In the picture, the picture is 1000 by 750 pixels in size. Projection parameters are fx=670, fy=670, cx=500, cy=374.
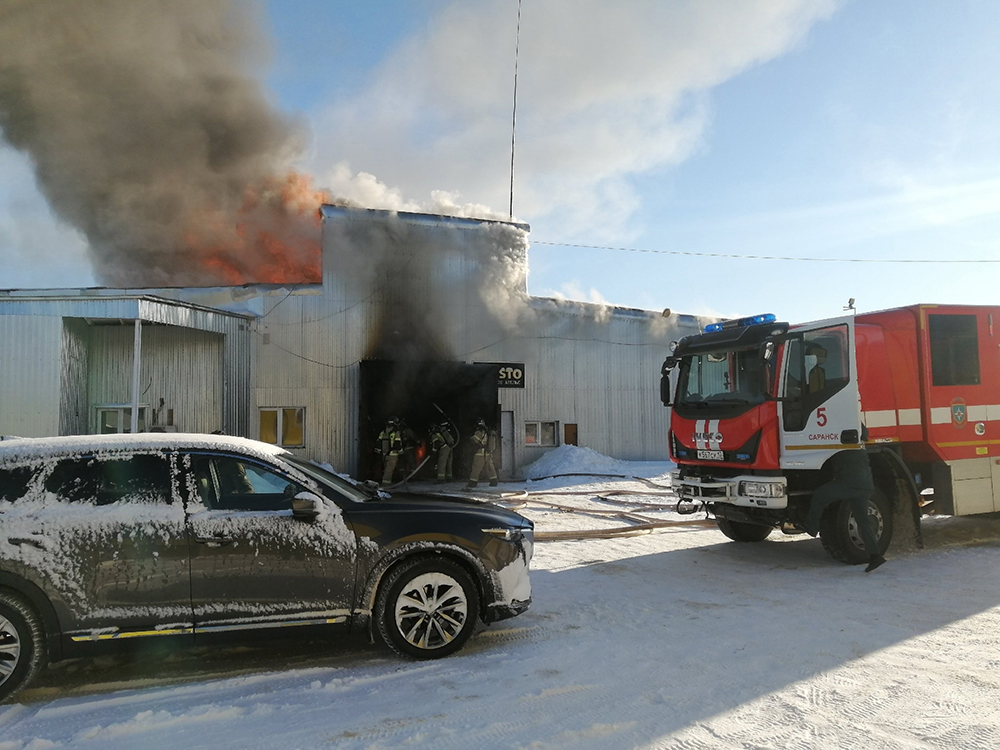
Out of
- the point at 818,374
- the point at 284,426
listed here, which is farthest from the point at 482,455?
the point at 818,374

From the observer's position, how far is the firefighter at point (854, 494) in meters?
7.13

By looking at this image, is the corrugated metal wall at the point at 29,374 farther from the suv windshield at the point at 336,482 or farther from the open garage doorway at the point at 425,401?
the suv windshield at the point at 336,482

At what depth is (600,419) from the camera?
20.2m

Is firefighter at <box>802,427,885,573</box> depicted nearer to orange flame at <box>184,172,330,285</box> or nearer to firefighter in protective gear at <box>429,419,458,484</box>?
firefighter in protective gear at <box>429,419,458,484</box>

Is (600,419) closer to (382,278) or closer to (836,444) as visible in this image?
(382,278)

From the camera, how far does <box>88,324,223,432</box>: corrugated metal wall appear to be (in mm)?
15906

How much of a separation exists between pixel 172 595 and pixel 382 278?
47.3 ft

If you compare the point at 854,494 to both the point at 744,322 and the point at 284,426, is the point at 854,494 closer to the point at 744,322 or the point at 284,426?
the point at 744,322

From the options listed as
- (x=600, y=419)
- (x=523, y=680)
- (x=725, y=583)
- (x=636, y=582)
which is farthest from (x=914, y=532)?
(x=600, y=419)

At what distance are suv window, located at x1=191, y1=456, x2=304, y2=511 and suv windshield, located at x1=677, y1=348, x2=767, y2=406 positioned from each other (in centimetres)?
521

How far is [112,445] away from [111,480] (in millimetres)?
256

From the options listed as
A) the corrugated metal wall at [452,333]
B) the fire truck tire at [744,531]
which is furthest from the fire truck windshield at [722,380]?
the corrugated metal wall at [452,333]

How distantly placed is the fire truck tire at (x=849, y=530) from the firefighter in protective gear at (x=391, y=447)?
35.0 ft

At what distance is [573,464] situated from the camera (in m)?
18.4
